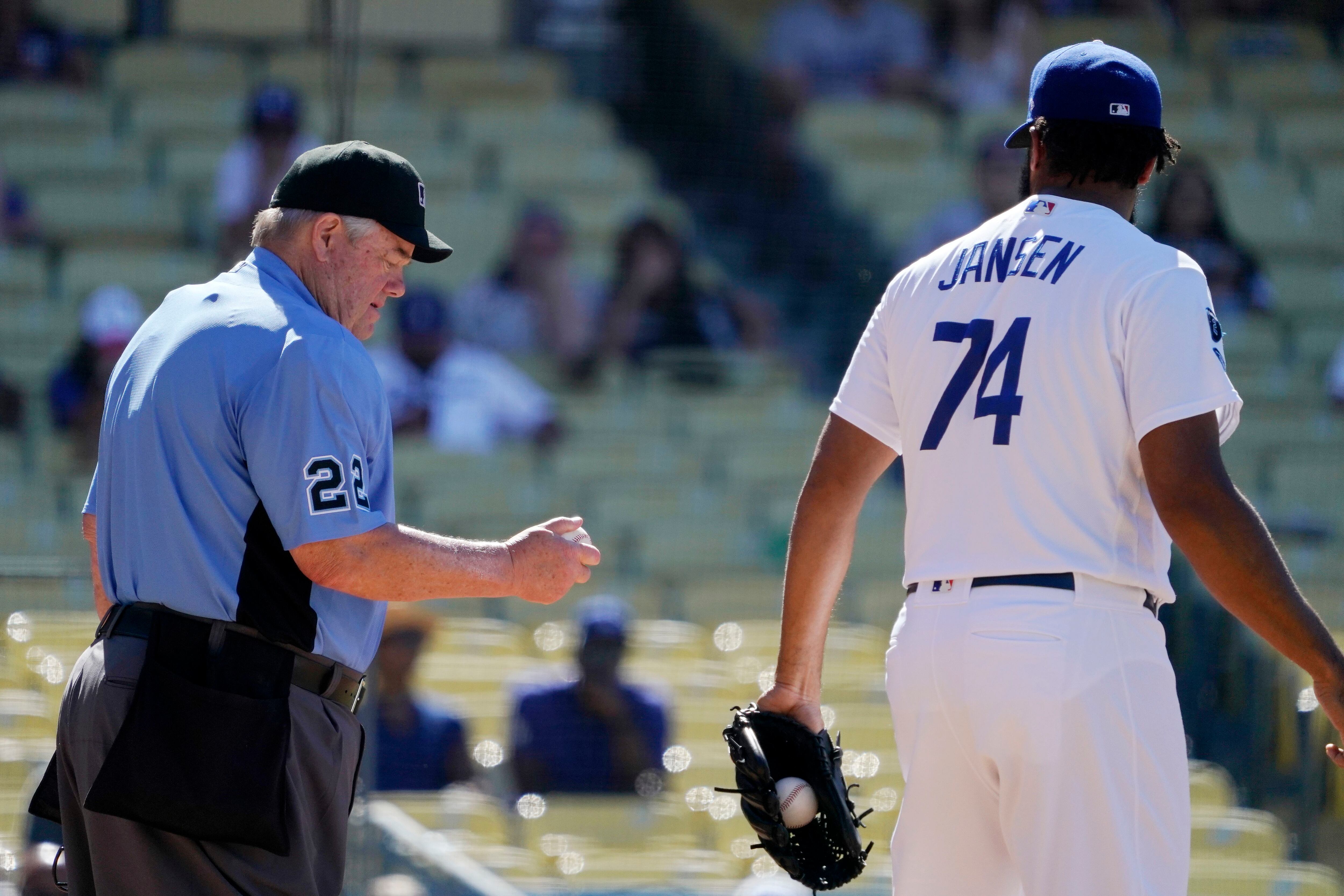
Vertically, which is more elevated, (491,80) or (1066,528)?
(491,80)

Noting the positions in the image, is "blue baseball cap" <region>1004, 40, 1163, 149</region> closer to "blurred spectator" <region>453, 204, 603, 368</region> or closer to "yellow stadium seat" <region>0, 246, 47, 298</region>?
"blurred spectator" <region>453, 204, 603, 368</region>

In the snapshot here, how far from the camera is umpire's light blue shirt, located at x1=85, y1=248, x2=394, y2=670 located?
2.23m

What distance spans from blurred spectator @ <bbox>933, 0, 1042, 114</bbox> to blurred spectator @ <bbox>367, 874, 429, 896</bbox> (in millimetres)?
6276

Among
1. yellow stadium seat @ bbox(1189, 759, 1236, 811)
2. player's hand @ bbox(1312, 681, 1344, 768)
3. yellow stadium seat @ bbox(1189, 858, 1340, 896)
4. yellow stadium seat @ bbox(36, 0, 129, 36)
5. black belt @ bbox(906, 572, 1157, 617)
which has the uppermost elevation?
yellow stadium seat @ bbox(36, 0, 129, 36)

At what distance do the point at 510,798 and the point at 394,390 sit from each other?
2298 mm

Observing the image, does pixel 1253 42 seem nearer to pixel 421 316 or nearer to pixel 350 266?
pixel 421 316

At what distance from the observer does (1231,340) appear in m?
7.63

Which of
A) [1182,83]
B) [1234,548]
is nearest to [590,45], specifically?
[1182,83]

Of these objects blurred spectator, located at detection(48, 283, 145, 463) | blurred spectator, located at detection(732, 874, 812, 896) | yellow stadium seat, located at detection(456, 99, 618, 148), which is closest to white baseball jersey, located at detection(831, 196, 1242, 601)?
blurred spectator, located at detection(732, 874, 812, 896)

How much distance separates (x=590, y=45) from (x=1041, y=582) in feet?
24.1

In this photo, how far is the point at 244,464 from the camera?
2.29 metres

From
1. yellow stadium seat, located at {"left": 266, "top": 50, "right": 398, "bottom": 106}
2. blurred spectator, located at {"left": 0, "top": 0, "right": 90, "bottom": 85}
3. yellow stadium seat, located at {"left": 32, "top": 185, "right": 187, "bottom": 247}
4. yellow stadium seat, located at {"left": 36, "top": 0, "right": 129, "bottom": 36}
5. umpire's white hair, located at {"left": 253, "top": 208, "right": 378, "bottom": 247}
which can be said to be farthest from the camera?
yellow stadium seat, located at {"left": 36, "top": 0, "right": 129, "bottom": 36}

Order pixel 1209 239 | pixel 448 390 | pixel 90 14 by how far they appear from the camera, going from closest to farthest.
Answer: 1. pixel 448 390
2. pixel 1209 239
3. pixel 90 14

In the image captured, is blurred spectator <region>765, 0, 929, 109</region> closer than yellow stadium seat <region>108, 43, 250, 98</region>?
No
